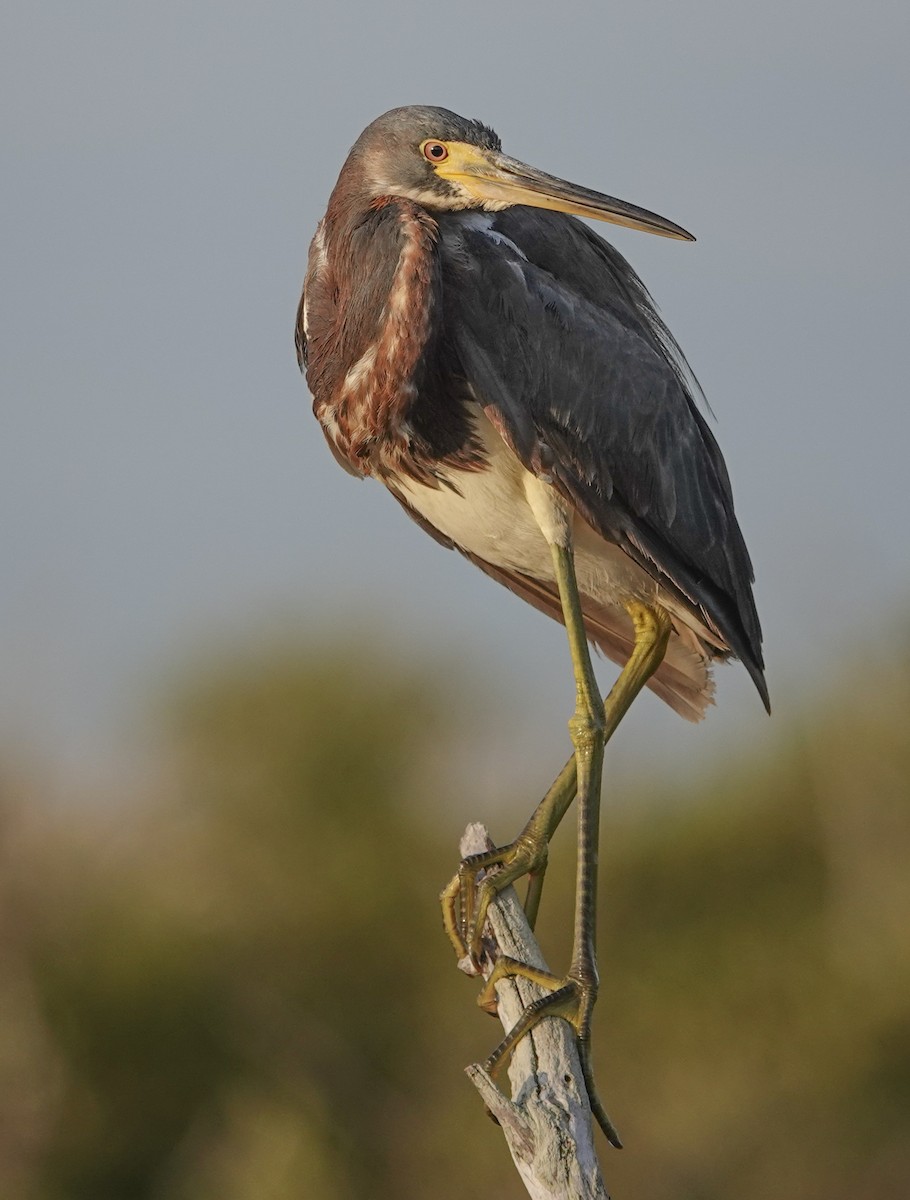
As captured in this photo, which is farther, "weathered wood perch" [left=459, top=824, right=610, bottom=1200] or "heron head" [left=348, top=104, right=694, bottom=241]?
"heron head" [left=348, top=104, right=694, bottom=241]

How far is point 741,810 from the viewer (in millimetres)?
15141

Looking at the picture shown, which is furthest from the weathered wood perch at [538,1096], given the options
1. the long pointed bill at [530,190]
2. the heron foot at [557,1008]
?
the long pointed bill at [530,190]

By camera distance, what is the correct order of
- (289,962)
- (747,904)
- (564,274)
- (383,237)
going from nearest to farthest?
(383,237)
(564,274)
(747,904)
(289,962)

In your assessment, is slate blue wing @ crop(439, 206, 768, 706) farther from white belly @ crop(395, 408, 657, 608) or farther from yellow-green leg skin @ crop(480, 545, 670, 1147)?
yellow-green leg skin @ crop(480, 545, 670, 1147)

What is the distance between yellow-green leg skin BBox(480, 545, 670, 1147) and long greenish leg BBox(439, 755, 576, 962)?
14 cm

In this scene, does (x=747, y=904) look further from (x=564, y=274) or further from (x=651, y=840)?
(x=564, y=274)

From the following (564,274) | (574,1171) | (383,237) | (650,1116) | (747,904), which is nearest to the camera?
(574,1171)

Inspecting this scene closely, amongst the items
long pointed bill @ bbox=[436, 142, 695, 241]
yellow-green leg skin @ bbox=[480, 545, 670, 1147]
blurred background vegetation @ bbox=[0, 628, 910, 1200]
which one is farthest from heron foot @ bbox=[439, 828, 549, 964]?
blurred background vegetation @ bbox=[0, 628, 910, 1200]

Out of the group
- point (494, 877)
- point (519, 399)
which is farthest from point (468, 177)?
point (494, 877)

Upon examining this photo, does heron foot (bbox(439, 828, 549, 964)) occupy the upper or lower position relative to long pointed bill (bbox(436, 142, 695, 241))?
lower

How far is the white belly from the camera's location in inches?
166

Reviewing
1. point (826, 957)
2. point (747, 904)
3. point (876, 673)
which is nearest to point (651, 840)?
point (747, 904)

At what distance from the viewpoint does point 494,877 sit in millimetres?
4121

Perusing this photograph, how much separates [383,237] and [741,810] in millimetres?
11744
